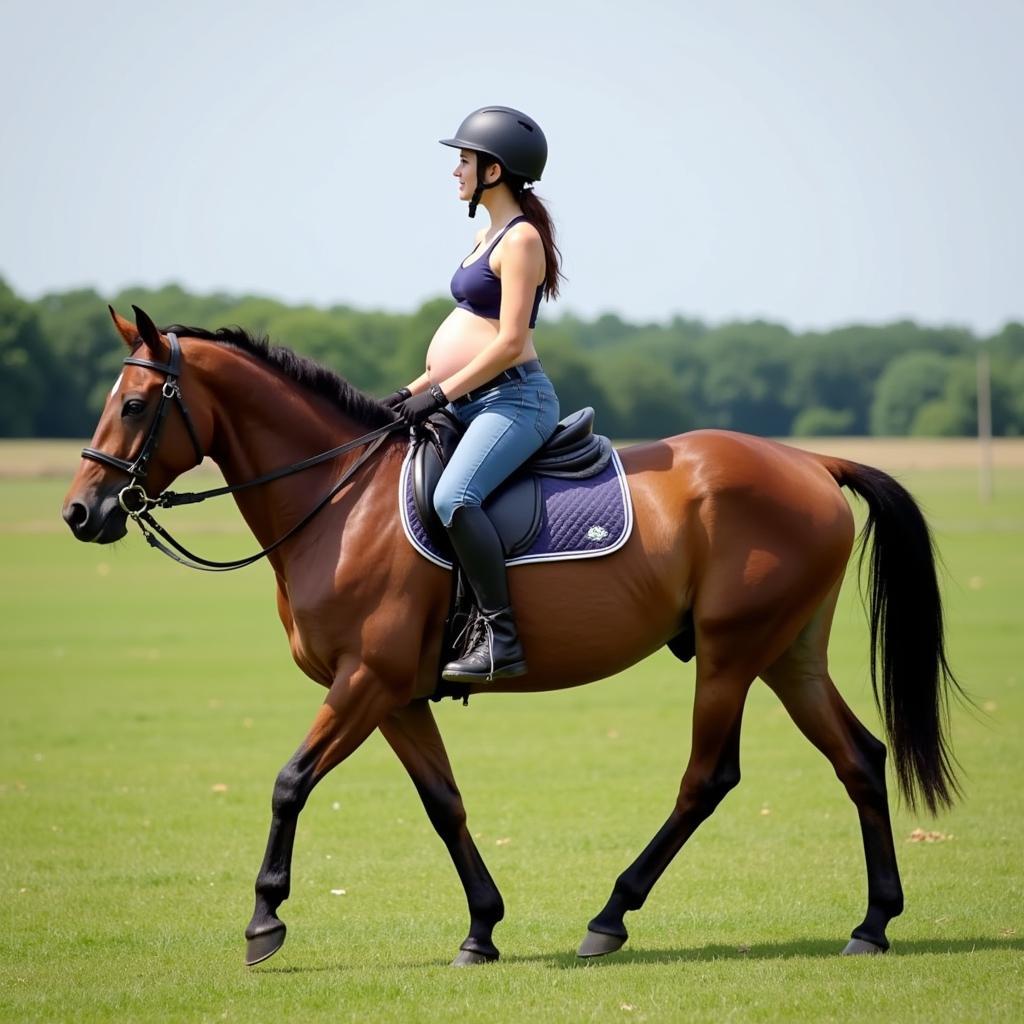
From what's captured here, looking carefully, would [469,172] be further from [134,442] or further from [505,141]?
[134,442]

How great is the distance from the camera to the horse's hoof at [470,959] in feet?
22.8

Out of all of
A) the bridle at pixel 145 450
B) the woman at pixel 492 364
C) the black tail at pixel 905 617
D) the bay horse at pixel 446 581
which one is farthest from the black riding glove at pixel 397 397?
the black tail at pixel 905 617

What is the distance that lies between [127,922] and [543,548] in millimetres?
3028

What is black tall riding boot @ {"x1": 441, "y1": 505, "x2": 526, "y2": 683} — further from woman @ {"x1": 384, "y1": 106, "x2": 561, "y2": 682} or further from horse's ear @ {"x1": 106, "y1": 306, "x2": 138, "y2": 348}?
horse's ear @ {"x1": 106, "y1": 306, "x2": 138, "y2": 348}

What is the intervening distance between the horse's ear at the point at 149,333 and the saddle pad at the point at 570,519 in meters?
1.18

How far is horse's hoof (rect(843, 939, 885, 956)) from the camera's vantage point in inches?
275

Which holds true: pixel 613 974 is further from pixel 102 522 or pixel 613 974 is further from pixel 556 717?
pixel 556 717

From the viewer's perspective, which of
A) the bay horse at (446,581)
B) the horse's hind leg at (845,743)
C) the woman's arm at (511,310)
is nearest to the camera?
the bay horse at (446,581)

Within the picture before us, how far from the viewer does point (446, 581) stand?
22.8 feet

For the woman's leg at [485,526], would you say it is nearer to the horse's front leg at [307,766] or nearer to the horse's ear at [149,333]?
the horse's front leg at [307,766]

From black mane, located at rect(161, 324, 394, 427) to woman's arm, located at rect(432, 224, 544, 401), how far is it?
50 centimetres

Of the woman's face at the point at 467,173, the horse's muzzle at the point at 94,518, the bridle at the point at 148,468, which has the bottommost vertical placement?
the horse's muzzle at the point at 94,518

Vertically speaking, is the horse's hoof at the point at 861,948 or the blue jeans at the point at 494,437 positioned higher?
the blue jeans at the point at 494,437

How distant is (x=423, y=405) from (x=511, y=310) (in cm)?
56
